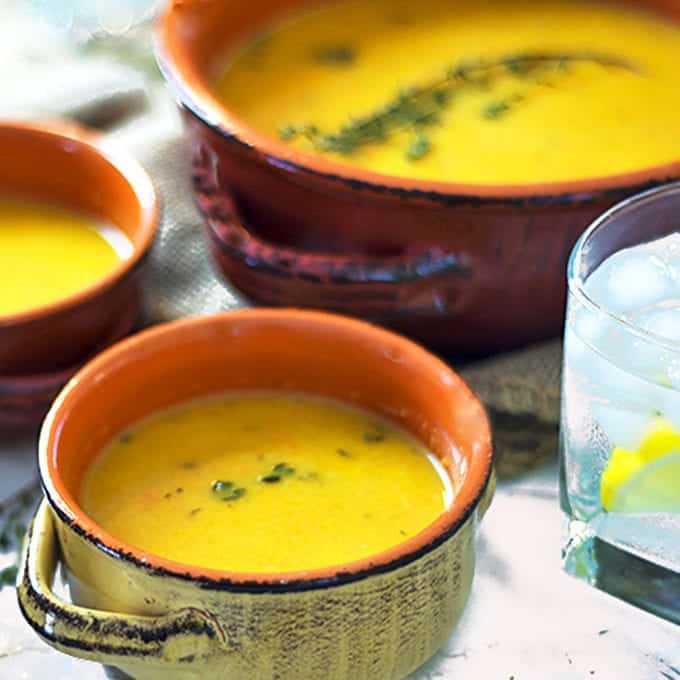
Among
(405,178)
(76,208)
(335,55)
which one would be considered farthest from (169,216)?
(405,178)

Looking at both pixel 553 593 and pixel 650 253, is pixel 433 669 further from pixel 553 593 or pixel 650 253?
pixel 650 253

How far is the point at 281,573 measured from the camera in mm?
714

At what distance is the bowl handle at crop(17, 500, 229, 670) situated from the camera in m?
0.73

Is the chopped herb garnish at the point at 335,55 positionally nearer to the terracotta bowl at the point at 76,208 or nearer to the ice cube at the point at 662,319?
the terracotta bowl at the point at 76,208

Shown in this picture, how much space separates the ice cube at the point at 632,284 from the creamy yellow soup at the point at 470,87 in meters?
0.18

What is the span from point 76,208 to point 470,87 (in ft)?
1.12

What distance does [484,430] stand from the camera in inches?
32.6

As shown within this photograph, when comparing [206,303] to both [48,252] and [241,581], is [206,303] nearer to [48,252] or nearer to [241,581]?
[48,252]

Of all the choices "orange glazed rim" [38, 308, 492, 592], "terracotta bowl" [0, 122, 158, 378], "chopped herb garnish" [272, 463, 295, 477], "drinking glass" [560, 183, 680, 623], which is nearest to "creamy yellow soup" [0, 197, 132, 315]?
"terracotta bowl" [0, 122, 158, 378]

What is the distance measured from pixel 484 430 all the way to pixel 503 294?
20 cm

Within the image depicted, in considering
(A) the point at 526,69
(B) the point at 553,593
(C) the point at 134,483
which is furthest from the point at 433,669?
(A) the point at 526,69

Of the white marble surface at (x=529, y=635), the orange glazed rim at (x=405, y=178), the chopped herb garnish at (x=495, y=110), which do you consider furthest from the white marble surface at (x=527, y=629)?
the chopped herb garnish at (x=495, y=110)

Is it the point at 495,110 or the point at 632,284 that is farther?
the point at 495,110

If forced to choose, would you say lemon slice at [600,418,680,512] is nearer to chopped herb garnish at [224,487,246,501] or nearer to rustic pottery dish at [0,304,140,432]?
chopped herb garnish at [224,487,246,501]
